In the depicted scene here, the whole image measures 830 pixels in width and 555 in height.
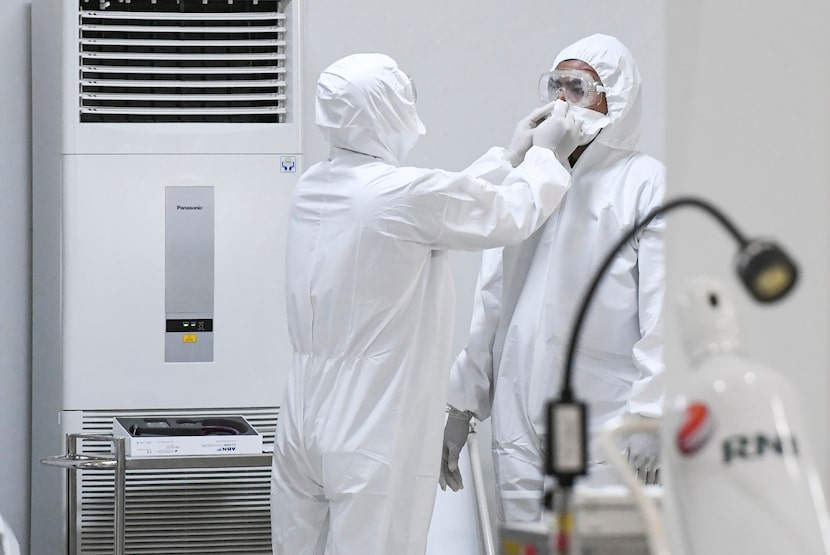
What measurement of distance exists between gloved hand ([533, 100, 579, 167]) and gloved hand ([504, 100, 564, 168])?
30 mm

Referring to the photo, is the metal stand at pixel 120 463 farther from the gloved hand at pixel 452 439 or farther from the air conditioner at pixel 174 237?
the gloved hand at pixel 452 439

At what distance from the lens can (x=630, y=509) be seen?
1.15m

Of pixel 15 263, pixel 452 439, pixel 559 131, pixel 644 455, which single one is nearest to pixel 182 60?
pixel 15 263

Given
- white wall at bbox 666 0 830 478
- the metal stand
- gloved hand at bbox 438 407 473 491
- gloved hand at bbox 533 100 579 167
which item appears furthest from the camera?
gloved hand at bbox 438 407 473 491

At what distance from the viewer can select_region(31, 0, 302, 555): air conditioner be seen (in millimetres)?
3125

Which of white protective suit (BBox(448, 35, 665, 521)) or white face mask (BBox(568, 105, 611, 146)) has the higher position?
white face mask (BBox(568, 105, 611, 146))

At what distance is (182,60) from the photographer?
319 centimetres

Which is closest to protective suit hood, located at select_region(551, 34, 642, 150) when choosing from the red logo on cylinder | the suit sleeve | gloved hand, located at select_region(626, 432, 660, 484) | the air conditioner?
the suit sleeve

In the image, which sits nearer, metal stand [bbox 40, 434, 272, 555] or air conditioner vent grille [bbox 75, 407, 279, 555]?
metal stand [bbox 40, 434, 272, 555]

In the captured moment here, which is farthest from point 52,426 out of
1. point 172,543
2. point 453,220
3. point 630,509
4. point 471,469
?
point 630,509

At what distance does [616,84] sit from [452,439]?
3.19 feet

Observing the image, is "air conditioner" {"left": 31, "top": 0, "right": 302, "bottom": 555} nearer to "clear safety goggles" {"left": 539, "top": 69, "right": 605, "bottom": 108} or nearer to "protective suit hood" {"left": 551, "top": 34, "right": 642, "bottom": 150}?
"clear safety goggles" {"left": 539, "top": 69, "right": 605, "bottom": 108}

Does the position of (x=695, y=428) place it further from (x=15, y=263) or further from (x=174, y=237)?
(x=15, y=263)

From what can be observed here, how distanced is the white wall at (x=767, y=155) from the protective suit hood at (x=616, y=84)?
1369mm
